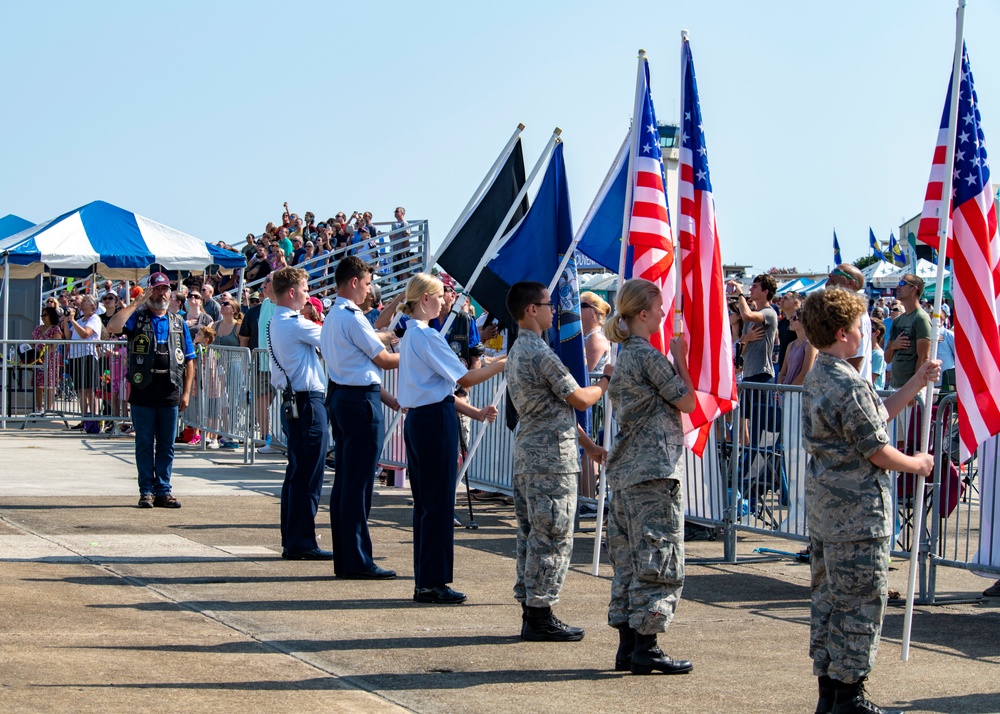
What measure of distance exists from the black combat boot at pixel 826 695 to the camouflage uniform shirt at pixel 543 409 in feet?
6.24

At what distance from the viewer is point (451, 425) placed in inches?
307

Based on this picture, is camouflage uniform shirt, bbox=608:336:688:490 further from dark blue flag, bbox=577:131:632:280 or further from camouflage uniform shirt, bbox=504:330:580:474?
dark blue flag, bbox=577:131:632:280

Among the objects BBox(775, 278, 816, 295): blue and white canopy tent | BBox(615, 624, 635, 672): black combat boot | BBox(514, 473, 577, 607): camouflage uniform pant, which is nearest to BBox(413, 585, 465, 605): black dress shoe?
BBox(514, 473, 577, 607): camouflage uniform pant

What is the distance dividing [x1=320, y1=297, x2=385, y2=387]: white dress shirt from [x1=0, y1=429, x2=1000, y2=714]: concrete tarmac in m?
1.35

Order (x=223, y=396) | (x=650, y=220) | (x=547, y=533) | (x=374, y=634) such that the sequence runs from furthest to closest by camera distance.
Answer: (x=223, y=396) < (x=650, y=220) < (x=374, y=634) < (x=547, y=533)

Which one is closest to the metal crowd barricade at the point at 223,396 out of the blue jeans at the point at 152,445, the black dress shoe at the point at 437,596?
the blue jeans at the point at 152,445

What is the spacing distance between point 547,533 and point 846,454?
1.96 m

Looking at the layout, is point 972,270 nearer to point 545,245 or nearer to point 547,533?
point 547,533

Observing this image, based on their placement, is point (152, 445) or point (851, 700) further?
point (152, 445)

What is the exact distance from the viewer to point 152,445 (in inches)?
461

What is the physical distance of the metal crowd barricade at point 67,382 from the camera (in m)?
18.7

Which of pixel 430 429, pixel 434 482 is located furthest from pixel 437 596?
pixel 430 429

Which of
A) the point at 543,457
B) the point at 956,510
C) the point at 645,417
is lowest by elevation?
the point at 956,510

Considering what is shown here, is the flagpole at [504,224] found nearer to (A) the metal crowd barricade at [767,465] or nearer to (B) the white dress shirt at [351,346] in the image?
(B) the white dress shirt at [351,346]
